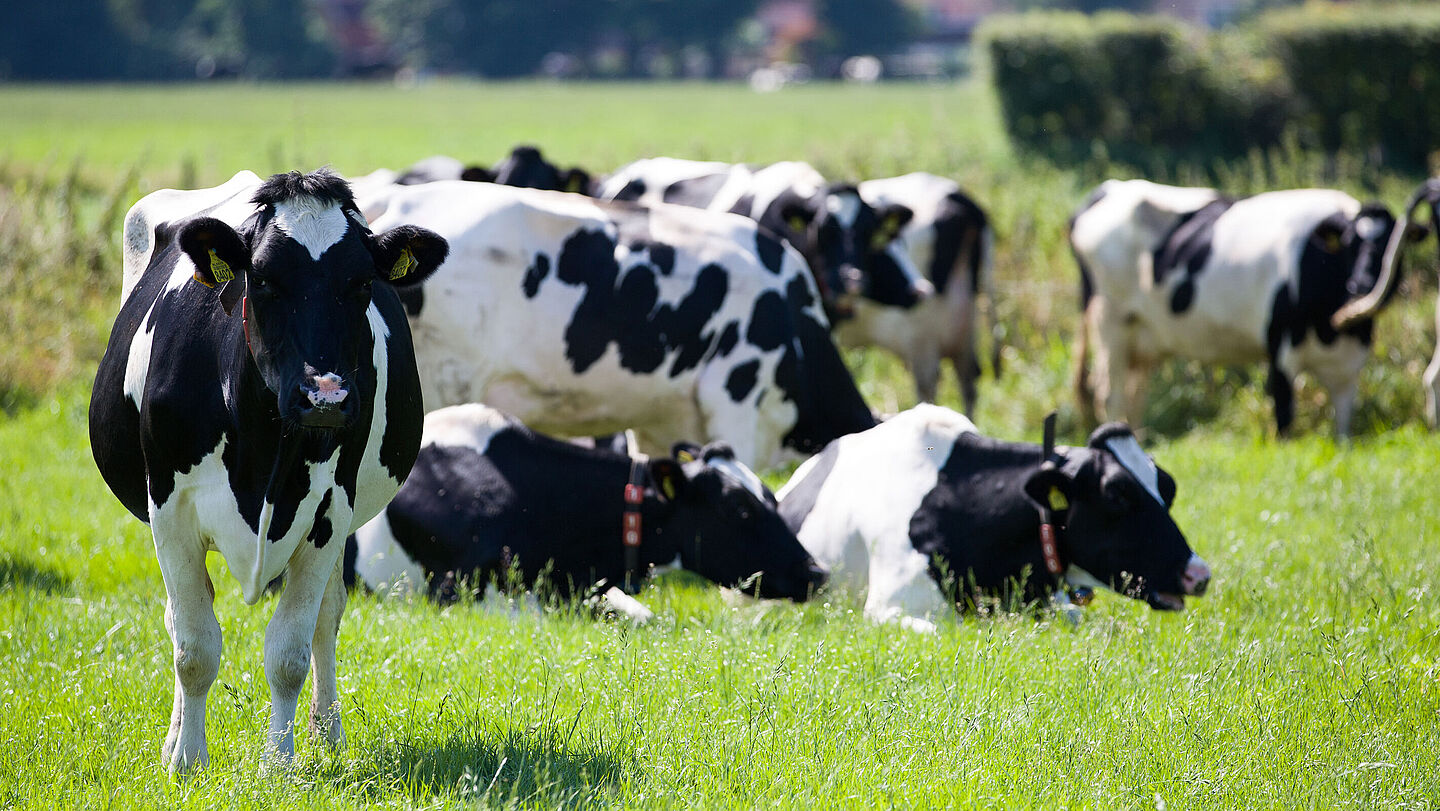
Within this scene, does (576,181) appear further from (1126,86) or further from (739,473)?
(1126,86)

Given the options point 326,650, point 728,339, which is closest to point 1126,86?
point 728,339

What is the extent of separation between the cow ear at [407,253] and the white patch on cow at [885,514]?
2962mm

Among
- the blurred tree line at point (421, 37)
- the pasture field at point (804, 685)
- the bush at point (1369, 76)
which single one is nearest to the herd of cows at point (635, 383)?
the pasture field at point (804, 685)

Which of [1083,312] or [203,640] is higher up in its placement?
[203,640]

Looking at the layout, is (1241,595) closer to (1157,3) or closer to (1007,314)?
(1007,314)

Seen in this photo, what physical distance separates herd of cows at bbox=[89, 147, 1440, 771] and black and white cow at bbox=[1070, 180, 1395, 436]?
0.03 meters

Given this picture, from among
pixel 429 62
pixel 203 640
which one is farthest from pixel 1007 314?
pixel 429 62

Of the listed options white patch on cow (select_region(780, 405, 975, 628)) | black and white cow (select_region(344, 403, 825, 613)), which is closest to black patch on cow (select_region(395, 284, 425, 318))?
black and white cow (select_region(344, 403, 825, 613))

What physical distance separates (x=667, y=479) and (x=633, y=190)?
6.63 meters

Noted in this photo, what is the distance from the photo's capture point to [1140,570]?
6555mm

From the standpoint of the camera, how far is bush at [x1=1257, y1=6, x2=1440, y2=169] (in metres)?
21.1

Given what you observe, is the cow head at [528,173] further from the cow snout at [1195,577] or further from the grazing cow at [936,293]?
the cow snout at [1195,577]

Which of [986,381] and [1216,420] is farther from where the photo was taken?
[986,381]

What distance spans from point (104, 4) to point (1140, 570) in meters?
75.4
